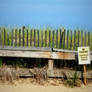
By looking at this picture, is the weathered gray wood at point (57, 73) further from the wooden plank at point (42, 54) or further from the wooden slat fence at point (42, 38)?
the wooden slat fence at point (42, 38)

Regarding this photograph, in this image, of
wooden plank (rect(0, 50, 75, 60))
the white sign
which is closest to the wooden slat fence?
wooden plank (rect(0, 50, 75, 60))

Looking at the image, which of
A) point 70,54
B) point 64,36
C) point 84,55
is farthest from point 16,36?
point 84,55

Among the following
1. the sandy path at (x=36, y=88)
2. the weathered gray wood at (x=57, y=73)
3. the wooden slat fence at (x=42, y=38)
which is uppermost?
the wooden slat fence at (x=42, y=38)

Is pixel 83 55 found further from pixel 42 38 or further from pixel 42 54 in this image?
pixel 42 38

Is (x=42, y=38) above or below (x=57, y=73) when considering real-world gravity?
above

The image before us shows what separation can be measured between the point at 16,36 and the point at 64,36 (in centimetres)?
208

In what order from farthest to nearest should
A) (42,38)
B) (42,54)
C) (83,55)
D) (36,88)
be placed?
1. (42,38)
2. (42,54)
3. (83,55)
4. (36,88)

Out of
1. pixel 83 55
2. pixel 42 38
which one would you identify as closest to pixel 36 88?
pixel 83 55

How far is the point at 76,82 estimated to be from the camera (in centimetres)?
565

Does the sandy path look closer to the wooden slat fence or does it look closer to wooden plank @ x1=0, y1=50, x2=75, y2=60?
wooden plank @ x1=0, y1=50, x2=75, y2=60

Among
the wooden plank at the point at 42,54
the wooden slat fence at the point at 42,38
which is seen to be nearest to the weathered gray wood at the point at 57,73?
the wooden plank at the point at 42,54

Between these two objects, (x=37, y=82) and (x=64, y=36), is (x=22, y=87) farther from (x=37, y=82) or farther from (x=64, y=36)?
(x=64, y=36)

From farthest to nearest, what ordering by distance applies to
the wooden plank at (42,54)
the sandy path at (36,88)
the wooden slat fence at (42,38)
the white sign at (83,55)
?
the wooden slat fence at (42,38), the wooden plank at (42,54), the white sign at (83,55), the sandy path at (36,88)

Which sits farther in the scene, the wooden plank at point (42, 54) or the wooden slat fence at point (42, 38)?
the wooden slat fence at point (42, 38)
